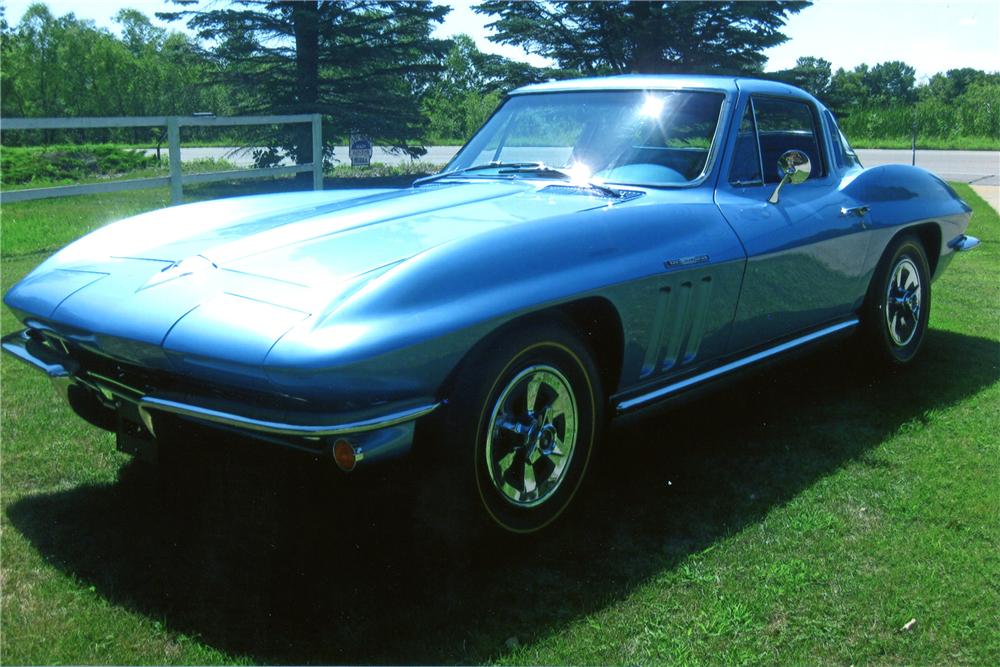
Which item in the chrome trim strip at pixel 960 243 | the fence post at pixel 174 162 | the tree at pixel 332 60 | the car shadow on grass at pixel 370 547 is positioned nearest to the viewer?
the car shadow on grass at pixel 370 547

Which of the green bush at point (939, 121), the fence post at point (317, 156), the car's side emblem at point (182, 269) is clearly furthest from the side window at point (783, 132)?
the green bush at point (939, 121)

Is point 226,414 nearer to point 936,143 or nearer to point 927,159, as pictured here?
point 927,159

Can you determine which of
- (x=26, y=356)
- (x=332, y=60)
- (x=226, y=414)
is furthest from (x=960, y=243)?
(x=332, y=60)

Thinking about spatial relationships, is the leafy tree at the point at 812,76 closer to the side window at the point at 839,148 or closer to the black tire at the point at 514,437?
the side window at the point at 839,148

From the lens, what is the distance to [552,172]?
13.0ft

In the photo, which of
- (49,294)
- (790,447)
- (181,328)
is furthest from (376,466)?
(790,447)

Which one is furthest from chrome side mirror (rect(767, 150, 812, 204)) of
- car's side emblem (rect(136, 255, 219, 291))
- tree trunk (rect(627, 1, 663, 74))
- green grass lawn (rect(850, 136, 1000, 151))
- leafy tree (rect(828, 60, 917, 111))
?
green grass lawn (rect(850, 136, 1000, 151))

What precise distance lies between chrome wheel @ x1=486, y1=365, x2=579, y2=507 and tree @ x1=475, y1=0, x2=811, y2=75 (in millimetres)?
14883

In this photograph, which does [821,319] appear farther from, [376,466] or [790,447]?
[376,466]

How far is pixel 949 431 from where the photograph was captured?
4168 mm

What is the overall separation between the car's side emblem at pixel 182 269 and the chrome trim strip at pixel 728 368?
1445 mm

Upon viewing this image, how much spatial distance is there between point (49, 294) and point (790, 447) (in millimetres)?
2896

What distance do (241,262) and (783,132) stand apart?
2.75m

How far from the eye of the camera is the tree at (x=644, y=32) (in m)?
16.9
